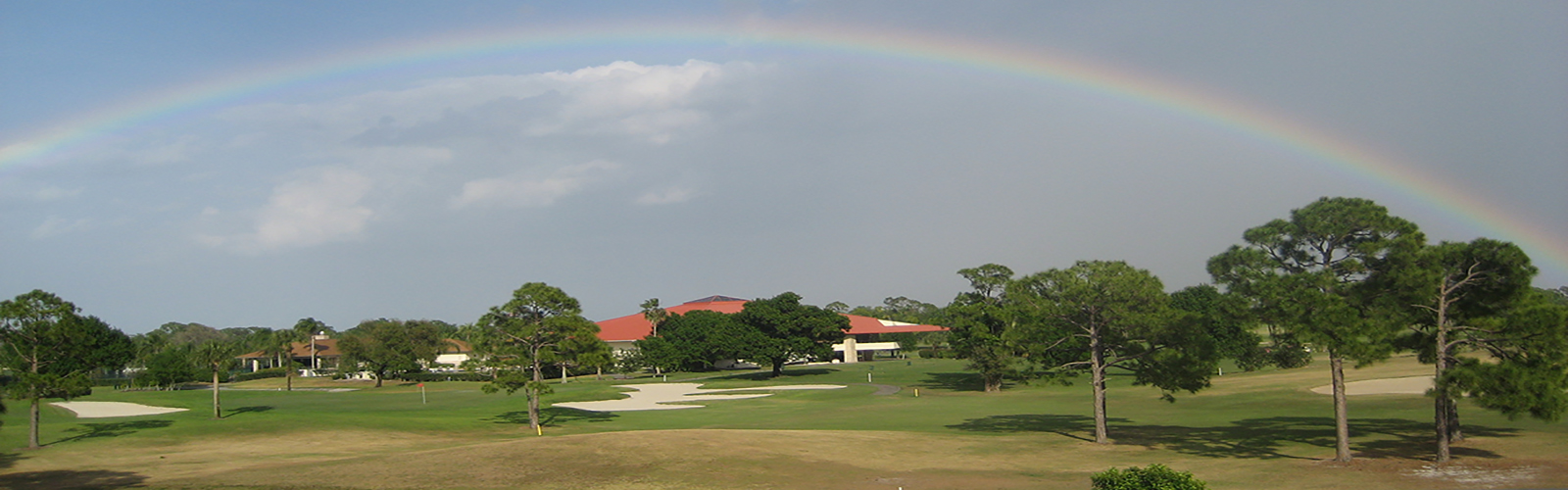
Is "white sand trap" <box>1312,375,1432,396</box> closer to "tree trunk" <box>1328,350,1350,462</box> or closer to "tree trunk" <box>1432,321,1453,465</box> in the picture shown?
"tree trunk" <box>1432,321,1453,465</box>

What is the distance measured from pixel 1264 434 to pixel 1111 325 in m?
8.50

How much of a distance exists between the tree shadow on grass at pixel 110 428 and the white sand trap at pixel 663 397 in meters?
25.4

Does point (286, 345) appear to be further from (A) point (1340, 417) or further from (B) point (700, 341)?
(A) point (1340, 417)

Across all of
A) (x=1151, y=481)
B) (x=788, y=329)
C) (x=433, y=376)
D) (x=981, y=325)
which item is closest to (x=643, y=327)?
(x=433, y=376)

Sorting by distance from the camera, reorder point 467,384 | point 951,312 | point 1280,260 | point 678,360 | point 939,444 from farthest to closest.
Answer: point 678,360 < point 467,384 < point 951,312 < point 939,444 < point 1280,260

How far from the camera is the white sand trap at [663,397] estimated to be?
65.8 m

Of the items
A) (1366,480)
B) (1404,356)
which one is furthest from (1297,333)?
(1404,356)

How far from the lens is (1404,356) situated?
9044 centimetres

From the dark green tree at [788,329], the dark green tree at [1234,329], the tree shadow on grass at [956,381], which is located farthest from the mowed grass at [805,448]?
the dark green tree at [788,329]

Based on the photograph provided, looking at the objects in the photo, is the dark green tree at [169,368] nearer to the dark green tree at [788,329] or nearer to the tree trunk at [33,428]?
the dark green tree at [788,329]

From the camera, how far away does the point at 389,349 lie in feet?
362

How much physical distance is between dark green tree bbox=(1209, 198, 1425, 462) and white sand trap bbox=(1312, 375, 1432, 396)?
2565cm

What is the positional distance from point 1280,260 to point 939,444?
585 inches

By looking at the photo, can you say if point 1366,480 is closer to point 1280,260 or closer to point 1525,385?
point 1525,385
